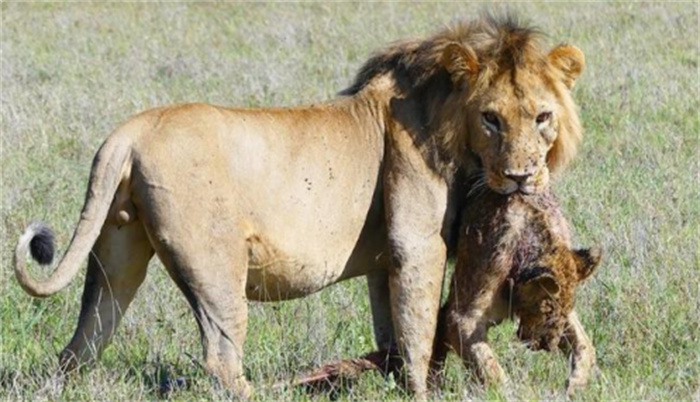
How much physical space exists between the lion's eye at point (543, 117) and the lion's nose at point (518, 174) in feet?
0.80

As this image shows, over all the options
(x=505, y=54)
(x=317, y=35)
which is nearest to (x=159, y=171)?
(x=505, y=54)

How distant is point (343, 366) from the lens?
543cm

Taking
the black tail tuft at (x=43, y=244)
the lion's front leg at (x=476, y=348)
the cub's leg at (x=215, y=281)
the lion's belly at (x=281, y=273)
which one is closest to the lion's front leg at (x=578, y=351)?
the lion's front leg at (x=476, y=348)

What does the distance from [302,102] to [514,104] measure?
6574 mm

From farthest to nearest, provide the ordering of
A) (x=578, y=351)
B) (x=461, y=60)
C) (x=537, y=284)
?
(x=461, y=60)
(x=578, y=351)
(x=537, y=284)

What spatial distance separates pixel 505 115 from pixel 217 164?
1.09 metres

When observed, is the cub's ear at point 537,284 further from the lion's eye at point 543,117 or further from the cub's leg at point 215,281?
the cub's leg at point 215,281

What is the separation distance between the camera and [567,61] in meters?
5.66

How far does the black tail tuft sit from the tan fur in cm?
146

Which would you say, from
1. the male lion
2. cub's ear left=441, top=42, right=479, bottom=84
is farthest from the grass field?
cub's ear left=441, top=42, right=479, bottom=84

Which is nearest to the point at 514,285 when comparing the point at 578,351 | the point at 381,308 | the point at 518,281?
the point at 518,281

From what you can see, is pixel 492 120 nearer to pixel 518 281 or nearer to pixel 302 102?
pixel 518 281

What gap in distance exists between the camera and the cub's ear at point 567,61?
5.62m

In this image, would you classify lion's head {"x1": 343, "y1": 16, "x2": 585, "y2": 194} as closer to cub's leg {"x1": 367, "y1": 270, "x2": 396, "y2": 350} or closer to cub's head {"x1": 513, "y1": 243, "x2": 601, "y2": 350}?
cub's head {"x1": 513, "y1": 243, "x2": 601, "y2": 350}
